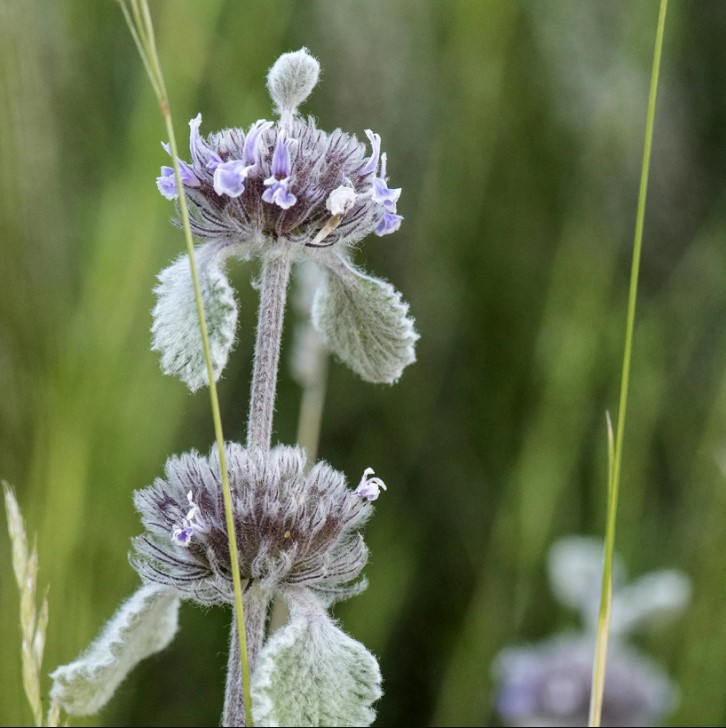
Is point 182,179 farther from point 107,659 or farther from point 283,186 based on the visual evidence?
point 107,659

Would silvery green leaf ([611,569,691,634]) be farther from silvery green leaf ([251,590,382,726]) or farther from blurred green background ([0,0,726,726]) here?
silvery green leaf ([251,590,382,726])

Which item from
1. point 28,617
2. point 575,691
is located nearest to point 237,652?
point 28,617

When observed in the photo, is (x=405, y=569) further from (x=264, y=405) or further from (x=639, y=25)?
(x=639, y=25)

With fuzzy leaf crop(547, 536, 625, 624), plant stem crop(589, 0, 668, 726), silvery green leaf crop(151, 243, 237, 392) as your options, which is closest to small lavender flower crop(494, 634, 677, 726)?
fuzzy leaf crop(547, 536, 625, 624)

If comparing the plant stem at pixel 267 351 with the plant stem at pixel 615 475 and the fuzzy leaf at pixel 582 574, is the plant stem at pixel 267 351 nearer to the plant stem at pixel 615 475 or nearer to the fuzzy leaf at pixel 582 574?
the plant stem at pixel 615 475

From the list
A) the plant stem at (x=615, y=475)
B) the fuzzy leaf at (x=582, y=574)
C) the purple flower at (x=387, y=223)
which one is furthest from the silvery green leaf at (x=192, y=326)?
the fuzzy leaf at (x=582, y=574)
